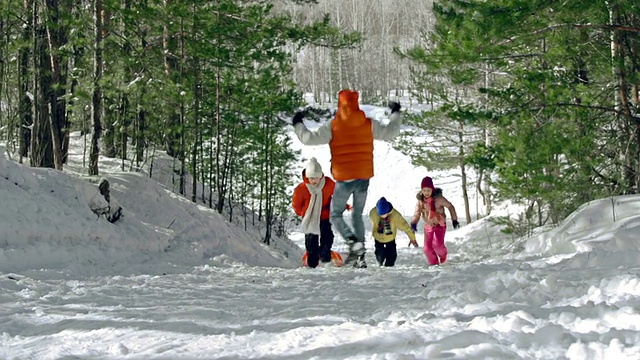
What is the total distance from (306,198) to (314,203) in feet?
0.50

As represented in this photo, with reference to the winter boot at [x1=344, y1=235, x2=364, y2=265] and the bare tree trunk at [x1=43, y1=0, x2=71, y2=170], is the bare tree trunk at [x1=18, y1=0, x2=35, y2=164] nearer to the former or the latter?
the bare tree trunk at [x1=43, y1=0, x2=71, y2=170]

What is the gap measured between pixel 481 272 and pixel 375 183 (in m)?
43.9

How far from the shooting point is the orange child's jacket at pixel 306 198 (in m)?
9.10

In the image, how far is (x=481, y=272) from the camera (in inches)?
249

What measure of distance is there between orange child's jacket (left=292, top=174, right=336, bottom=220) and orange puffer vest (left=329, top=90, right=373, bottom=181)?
79cm

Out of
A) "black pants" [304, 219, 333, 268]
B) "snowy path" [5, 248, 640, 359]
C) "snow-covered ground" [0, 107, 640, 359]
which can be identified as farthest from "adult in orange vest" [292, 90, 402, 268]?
"snowy path" [5, 248, 640, 359]

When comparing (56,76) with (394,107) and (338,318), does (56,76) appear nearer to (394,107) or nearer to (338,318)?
(394,107)

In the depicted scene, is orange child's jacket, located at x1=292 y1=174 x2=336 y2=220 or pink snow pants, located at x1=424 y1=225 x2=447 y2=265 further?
pink snow pants, located at x1=424 y1=225 x2=447 y2=265

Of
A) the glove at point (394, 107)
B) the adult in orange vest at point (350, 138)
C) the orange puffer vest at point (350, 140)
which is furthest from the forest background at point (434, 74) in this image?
the orange puffer vest at point (350, 140)

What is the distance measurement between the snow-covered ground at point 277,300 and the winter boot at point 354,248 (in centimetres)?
165

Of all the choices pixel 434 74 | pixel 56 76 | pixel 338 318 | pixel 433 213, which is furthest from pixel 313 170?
pixel 56 76

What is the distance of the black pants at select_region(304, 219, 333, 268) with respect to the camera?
9.20m

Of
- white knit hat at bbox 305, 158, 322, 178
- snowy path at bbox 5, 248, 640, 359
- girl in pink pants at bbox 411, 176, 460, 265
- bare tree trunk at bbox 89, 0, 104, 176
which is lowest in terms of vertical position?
snowy path at bbox 5, 248, 640, 359

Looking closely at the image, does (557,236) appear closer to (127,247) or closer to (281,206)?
(127,247)
